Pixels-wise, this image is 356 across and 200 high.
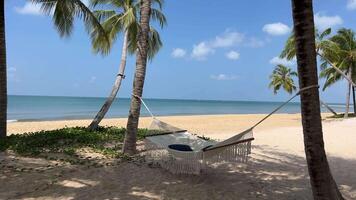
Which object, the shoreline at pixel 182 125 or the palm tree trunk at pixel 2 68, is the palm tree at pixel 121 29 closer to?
the palm tree trunk at pixel 2 68

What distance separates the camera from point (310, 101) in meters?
3.49

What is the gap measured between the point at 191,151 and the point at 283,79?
3153 centimetres

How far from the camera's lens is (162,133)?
603cm

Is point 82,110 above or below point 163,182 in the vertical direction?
above

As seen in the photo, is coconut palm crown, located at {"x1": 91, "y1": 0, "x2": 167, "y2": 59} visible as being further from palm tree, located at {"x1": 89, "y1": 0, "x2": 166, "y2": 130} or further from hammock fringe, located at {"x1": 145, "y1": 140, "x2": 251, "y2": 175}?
hammock fringe, located at {"x1": 145, "y1": 140, "x2": 251, "y2": 175}

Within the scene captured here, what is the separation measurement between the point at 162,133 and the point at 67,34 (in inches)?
174

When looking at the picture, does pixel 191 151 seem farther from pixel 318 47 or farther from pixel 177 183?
pixel 318 47

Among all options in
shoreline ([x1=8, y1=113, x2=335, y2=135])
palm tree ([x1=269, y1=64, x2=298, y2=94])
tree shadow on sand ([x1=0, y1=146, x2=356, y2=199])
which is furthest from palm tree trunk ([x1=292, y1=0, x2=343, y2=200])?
palm tree ([x1=269, y1=64, x2=298, y2=94])

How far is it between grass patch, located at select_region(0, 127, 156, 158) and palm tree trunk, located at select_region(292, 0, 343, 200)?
3.41m

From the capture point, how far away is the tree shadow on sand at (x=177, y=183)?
4.45 meters

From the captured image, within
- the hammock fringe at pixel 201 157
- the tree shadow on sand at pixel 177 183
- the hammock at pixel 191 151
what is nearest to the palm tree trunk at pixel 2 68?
the tree shadow on sand at pixel 177 183

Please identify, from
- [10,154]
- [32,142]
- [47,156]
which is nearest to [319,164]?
[47,156]

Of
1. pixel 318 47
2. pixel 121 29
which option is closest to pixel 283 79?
pixel 318 47

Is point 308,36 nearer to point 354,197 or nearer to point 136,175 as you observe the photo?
point 354,197
